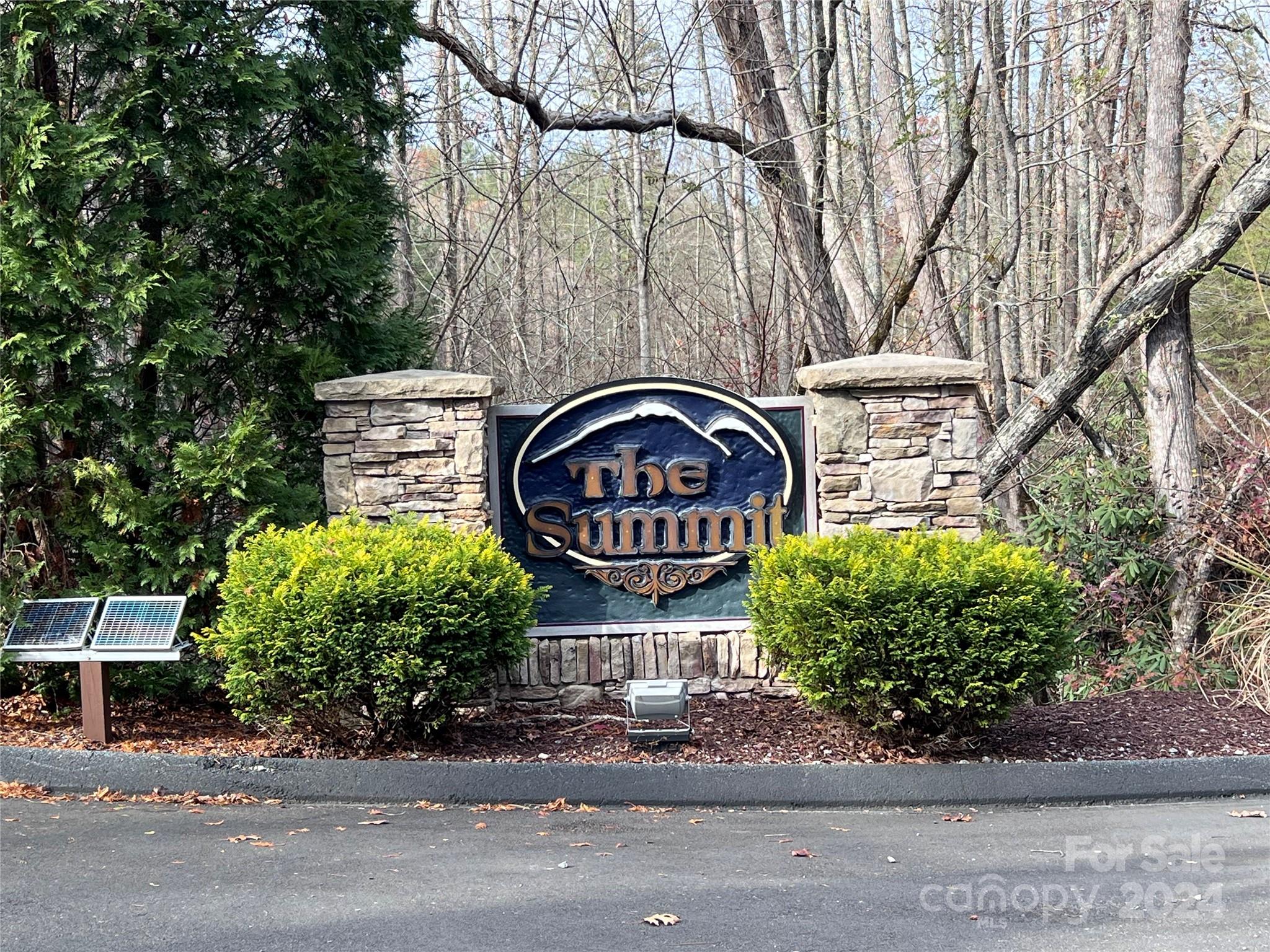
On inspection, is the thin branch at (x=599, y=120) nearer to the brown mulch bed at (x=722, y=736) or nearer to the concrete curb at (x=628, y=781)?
the brown mulch bed at (x=722, y=736)

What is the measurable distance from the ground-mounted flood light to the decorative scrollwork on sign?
820mm

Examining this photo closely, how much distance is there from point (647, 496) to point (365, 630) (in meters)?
1.85

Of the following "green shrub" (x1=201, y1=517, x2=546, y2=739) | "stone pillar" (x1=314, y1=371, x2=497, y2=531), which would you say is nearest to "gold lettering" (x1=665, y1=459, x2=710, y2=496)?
"stone pillar" (x1=314, y1=371, x2=497, y2=531)

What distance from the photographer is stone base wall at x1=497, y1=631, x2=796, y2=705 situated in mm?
5727

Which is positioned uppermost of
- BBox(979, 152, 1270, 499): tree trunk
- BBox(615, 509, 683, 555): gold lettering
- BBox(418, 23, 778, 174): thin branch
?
BBox(418, 23, 778, 174): thin branch

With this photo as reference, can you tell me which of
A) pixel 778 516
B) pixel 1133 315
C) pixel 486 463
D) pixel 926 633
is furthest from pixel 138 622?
pixel 1133 315

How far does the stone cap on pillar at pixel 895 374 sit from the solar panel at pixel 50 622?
358 cm

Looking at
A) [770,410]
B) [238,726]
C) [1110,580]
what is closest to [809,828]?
[770,410]

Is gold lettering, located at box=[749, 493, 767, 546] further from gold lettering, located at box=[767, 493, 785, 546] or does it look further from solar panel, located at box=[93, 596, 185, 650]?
solar panel, located at box=[93, 596, 185, 650]

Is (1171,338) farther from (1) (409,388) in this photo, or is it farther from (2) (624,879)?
(2) (624,879)

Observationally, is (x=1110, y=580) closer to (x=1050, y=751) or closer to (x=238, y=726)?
(x=1050, y=751)

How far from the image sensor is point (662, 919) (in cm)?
319

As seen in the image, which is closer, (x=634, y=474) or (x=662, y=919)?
(x=662, y=919)

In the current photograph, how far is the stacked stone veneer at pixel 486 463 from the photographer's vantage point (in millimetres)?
5613
